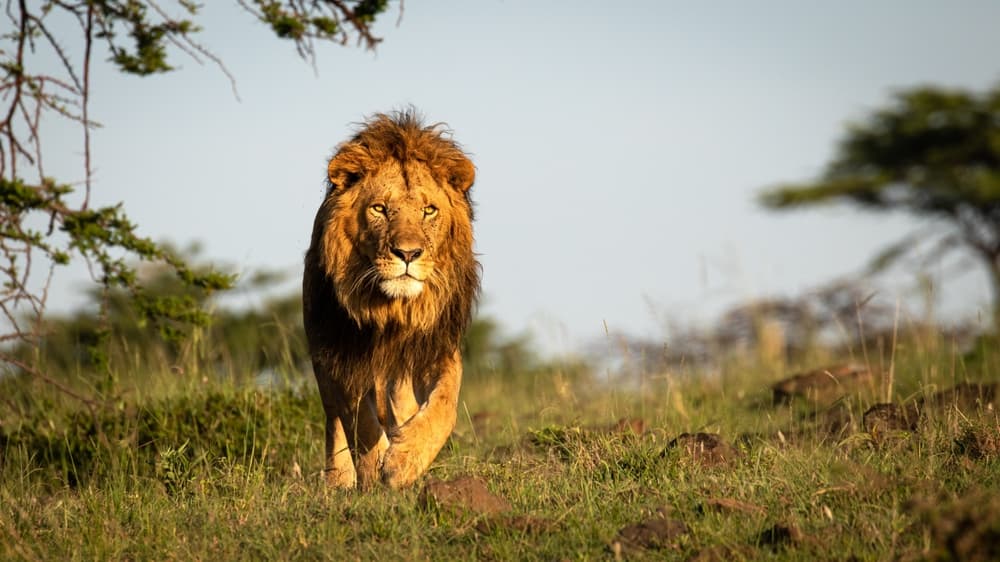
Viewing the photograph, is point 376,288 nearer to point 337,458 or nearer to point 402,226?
point 402,226

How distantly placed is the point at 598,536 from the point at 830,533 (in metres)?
0.66

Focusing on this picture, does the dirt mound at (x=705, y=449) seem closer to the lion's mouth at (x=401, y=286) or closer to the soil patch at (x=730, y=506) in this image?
the soil patch at (x=730, y=506)

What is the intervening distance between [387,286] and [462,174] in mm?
677

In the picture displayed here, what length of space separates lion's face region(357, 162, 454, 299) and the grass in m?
0.76

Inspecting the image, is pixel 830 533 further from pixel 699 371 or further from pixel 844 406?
pixel 699 371

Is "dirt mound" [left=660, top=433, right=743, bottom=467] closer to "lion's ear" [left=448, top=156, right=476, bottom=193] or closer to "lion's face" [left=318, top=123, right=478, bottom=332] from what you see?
"lion's face" [left=318, top=123, right=478, bottom=332]

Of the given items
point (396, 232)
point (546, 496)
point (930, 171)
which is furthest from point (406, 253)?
point (930, 171)

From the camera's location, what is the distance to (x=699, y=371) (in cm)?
870

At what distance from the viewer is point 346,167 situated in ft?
16.4

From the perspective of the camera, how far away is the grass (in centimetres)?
349

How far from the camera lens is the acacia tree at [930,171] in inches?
789

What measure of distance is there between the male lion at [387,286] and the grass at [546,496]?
28 cm

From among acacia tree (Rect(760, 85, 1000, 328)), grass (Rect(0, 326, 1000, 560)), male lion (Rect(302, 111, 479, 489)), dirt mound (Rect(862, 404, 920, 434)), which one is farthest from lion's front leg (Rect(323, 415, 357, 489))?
acacia tree (Rect(760, 85, 1000, 328))

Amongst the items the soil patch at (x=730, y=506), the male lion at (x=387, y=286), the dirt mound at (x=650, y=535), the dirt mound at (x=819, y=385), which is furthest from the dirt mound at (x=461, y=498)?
the dirt mound at (x=819, y=385)
